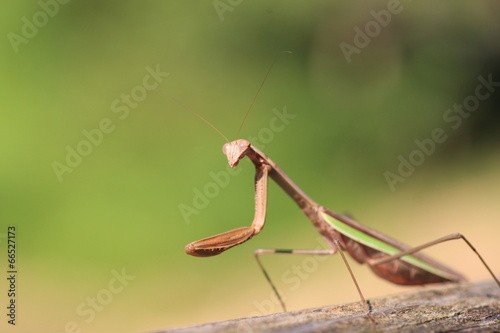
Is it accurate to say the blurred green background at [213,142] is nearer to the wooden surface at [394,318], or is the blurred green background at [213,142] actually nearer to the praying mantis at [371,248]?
the praying mantis at [371,248]

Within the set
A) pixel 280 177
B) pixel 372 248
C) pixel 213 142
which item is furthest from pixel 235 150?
pixel 213 142

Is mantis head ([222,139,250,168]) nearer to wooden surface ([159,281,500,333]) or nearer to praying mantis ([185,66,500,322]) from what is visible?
praying mantis ([185,66,500,322])

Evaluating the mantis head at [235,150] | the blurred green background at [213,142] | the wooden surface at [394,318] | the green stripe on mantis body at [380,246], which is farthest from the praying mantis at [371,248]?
the blurred green background at [213,142]

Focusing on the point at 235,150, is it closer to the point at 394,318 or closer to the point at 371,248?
the point at 394,318

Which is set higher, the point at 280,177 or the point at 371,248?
the point at 280,177

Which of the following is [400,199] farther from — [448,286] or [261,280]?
[448,286]

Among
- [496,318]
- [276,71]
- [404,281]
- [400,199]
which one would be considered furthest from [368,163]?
[496,318]

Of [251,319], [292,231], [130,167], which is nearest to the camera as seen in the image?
[251,319]
